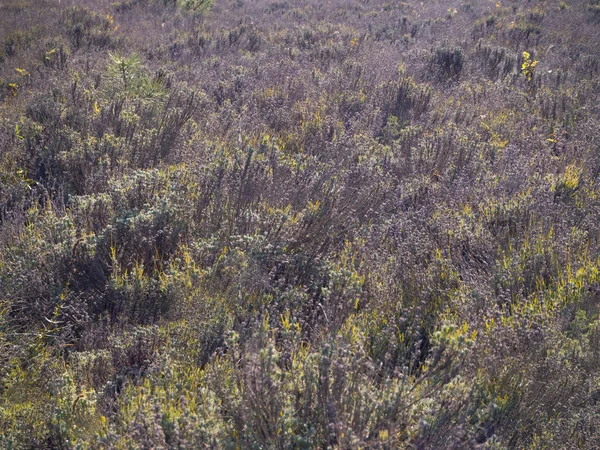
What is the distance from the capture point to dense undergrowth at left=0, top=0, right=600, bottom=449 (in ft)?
6.43

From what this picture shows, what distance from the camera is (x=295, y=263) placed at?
3.05m

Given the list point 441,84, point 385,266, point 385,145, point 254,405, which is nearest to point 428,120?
point 385,145

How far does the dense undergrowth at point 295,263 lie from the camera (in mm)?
1960

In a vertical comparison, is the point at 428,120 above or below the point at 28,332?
above

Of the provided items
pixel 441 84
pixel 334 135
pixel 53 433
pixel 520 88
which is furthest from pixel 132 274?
pixel 520 88

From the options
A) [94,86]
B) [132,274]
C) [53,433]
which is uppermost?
[94,86]

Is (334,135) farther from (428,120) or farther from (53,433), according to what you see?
(53,433)

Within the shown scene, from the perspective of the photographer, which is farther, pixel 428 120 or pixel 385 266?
pixel 428 120

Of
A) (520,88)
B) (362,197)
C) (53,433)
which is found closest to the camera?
(53,433)

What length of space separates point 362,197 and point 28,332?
231 cm

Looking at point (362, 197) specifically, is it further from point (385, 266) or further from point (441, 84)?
point (441, 84)

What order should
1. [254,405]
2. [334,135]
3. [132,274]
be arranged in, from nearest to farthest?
[254,405], [132,274], [334,135]

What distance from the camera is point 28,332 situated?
259 centimetres

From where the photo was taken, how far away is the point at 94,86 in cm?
565
